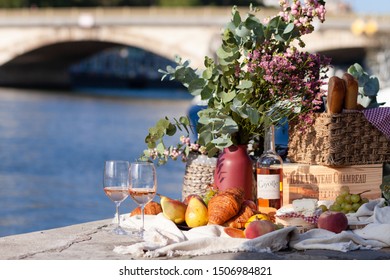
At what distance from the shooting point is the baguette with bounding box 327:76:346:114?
354 cm

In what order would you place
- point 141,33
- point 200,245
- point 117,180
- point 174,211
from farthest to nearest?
point 141,33 < point 174,211 < point 117,180 < point 200,245

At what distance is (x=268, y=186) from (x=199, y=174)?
0.51 meters

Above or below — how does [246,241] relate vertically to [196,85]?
below

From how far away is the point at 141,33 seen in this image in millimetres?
33719

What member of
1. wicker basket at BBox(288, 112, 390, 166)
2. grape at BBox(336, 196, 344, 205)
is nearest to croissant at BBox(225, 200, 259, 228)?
grape at BBox(336, 196, 344, 205)

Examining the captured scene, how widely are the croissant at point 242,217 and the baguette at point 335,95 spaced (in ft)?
1.87

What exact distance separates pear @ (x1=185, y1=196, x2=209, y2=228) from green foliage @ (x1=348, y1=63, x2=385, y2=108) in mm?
927

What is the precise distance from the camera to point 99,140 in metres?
17.9

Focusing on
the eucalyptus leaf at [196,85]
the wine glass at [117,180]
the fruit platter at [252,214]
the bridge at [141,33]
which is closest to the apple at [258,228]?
the fruit platter at [252,214]

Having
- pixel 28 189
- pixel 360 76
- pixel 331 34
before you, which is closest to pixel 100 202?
pixel 28 189

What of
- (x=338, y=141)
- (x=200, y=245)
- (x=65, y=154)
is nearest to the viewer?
(x=200, y=245)

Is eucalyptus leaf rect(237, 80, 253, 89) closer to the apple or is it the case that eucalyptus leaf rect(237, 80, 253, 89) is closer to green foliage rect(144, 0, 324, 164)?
green foliage rect(144, 0, 324, 164)

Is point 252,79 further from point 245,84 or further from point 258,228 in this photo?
point 258,228

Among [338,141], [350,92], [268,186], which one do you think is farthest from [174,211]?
[350,92]
